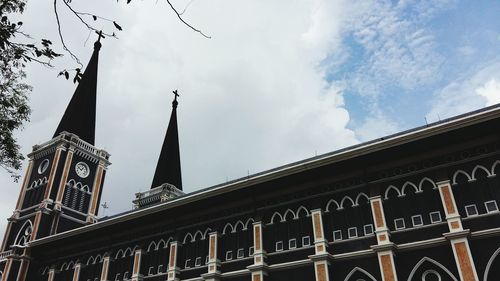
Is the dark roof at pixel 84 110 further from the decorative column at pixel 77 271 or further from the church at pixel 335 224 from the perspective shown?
the decorative column at pixel 77 271

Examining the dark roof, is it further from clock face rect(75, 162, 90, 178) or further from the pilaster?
the pilaster

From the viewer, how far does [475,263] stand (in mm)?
15156

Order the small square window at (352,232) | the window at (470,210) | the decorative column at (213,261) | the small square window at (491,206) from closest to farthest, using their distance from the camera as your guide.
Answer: the small square window at (491,206) → the window at (470,210) → the small square window at (352,232) → the decorative column at (213,261)

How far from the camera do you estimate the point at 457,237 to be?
1543cm

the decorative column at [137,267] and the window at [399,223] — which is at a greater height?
the decorative column at [137,267]

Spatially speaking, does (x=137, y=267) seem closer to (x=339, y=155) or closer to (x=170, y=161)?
(x=339, y=155)

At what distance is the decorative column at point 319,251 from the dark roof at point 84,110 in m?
28.8

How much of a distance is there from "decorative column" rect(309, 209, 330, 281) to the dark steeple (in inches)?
1010

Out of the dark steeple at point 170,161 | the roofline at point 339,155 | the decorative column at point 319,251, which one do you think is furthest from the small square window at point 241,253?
the dark steeple at point 170,161

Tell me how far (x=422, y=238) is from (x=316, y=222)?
4.54 meters

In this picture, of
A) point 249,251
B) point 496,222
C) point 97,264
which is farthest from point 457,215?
point 97,264

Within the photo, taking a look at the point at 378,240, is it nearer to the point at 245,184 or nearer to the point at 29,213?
the point at 245,184

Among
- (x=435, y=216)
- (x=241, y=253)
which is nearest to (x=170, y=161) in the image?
(x=241, y=253)

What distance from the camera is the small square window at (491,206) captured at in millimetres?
15647
